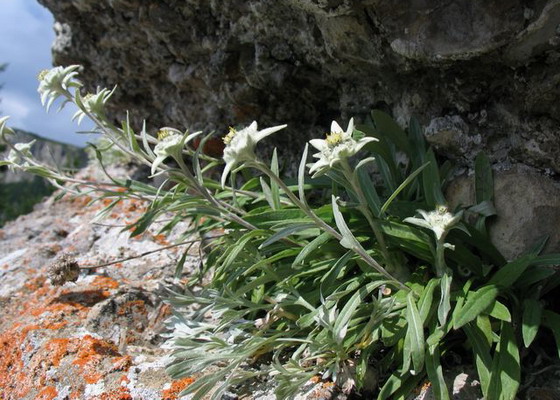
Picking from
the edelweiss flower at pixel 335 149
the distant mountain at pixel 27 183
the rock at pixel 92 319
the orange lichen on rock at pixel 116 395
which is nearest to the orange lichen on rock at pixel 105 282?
the rock at pixel 92 319

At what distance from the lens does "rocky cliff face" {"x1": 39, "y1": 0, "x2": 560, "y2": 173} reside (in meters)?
2.59

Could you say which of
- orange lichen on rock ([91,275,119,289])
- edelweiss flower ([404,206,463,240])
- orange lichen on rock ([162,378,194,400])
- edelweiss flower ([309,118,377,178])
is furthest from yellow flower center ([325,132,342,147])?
orange lichen on rock ([91,275,119,289])

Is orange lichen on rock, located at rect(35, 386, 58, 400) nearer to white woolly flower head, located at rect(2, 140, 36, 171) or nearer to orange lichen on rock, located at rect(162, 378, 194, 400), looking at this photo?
orange lichen on rock, located at rect(162, 378, 194, 400)

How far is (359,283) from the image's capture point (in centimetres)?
273

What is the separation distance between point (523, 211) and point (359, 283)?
902mm

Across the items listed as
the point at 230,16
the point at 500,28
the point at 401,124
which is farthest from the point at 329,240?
the point at 230,16

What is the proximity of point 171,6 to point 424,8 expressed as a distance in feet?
6.67

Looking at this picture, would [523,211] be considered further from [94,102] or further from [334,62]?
[94,102]

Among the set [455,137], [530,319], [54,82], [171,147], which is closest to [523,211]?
[455,137]

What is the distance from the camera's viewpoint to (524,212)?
279 cm

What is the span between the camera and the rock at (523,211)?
2.74m

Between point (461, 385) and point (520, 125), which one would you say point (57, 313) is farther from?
point (520, 125)

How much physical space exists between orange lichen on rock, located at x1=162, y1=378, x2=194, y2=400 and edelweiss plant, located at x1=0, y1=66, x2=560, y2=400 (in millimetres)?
74

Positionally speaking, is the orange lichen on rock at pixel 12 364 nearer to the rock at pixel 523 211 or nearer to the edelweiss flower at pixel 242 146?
the edelweiss flower at pixel 242 146
